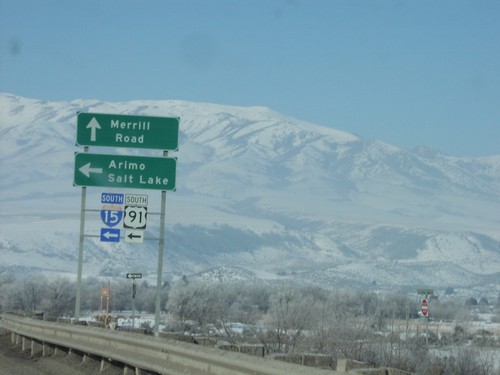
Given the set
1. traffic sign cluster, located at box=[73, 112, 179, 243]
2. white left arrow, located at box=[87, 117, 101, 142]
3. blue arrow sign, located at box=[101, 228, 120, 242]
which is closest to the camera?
traffic sign cluster, located at box=[73, 112, 179, 243]

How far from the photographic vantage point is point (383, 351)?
24.7m

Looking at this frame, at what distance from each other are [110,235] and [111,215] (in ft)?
1.79

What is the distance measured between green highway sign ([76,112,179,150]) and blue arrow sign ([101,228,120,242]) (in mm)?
2788

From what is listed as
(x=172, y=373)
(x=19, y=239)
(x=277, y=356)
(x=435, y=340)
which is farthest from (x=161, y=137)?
(x=19, y=239)

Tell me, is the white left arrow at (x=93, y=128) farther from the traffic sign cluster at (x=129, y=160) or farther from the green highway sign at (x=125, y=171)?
the green highway sign at (x=125, y=171)

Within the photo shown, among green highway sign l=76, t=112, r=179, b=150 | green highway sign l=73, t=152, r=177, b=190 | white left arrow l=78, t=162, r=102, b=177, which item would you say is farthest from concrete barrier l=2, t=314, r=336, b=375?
green highway sign l=76, t=112, r=179, b=150

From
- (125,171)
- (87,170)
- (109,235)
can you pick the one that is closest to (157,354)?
(125,171)

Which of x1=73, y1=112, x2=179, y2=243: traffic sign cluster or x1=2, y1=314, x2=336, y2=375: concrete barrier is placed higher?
x1=73, y1=112, x2=179, y2=243: traffic sign cluster

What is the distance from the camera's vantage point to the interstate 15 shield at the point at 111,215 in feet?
92.3

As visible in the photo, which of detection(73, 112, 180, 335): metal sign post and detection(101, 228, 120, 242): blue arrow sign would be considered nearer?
detection(73, 112, 180, 335): metal sign post

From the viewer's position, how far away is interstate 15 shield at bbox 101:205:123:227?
28.1 m

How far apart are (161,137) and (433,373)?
11988 millimetres

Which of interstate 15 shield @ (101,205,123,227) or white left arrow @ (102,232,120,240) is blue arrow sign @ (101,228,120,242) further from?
interstate 15 shield @ (101,205,123,227)

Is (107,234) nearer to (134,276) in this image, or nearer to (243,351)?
(134,276)
